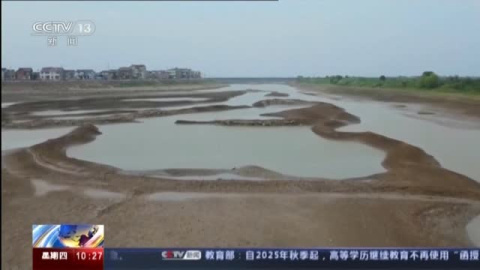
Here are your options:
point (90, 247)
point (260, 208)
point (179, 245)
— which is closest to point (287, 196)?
point (260, 208)

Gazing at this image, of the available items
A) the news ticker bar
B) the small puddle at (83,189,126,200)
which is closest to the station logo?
the news ticker bar

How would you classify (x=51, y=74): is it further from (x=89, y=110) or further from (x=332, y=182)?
(x=332, y=182)

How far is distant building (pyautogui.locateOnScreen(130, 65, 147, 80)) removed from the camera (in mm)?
1447

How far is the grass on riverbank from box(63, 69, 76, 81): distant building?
0.85 m

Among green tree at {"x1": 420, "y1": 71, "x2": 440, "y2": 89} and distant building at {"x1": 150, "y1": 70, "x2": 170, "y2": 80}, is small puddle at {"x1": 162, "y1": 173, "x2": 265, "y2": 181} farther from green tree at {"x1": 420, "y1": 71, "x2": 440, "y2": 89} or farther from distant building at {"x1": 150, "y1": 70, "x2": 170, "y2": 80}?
green tree at {"x1": 420, "y1": 71, "x2": 440, "y2": 89}

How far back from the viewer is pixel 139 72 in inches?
57.9

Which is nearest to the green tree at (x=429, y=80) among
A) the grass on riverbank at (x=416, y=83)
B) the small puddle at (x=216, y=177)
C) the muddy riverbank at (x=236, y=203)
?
the grass on riverbank at (x=416, y=83)

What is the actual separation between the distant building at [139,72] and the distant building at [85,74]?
5.5 inches

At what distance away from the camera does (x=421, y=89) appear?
5.51ft

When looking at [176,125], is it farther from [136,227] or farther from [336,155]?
[336,155]

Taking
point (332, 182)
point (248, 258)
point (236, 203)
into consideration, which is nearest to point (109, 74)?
point (236, 203)

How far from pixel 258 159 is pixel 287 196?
182 mm
